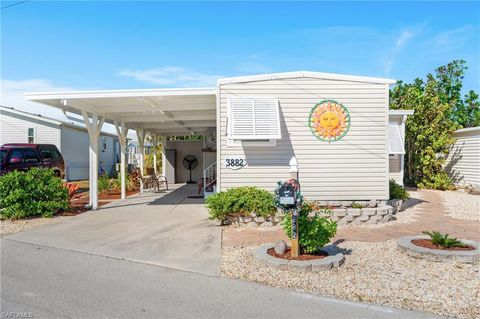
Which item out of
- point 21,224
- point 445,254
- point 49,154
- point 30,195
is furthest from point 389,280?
point 49,154

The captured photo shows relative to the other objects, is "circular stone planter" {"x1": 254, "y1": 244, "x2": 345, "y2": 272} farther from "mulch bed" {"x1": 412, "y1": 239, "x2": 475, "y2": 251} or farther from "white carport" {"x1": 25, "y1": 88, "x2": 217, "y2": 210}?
"white carport" {"x1": 25, "y1": 88, "x2": 217, "y2": 210}

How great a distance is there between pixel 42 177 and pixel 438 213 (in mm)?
10107

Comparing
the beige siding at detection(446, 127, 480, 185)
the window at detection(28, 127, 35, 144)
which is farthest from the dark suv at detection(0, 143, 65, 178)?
the beige siding at detection(446, 127, 480, 185)

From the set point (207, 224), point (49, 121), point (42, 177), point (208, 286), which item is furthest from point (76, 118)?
point (49, 121)

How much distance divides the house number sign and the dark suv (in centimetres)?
788

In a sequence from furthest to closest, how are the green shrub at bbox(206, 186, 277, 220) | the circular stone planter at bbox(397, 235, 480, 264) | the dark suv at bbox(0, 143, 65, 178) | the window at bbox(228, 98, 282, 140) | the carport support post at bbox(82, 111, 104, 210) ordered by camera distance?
the dark suv at bbox(0, 143, 65, 178)
the carport support post at bbox(82, 111, 104, 210)
the window at bbox(228, 98, 282, 140)
the green shrub at bbox(206, 186, 277, 220)
the circular stone planter at bbox(397, 235, 480, 264)

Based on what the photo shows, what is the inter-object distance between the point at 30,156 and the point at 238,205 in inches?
393

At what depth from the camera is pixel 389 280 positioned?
4730mm

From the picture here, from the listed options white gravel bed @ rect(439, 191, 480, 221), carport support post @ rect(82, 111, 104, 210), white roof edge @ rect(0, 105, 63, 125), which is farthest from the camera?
white roof edge @ rect(0, 105, 63, 125)

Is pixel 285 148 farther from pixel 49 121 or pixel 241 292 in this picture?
pixel 49 121

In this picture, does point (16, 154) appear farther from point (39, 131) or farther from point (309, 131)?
point (309, 131)

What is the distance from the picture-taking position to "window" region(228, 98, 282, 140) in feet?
28.3

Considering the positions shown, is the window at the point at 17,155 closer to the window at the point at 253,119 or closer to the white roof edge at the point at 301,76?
the white roof edge at the point at 301,76

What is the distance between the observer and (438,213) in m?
10.2
